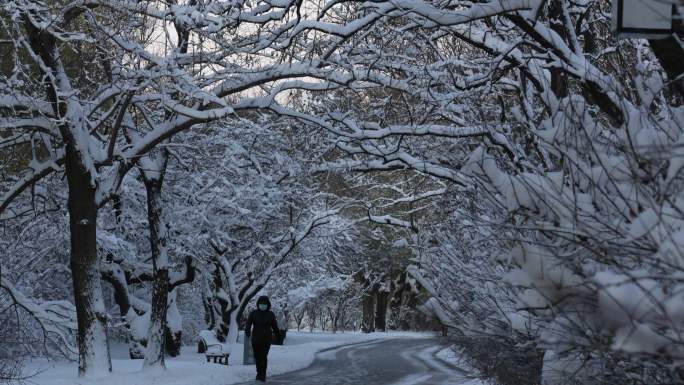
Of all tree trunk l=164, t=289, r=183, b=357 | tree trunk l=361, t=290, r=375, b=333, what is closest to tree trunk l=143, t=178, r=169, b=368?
tree trunk l=164, t=289, r=183, b=357

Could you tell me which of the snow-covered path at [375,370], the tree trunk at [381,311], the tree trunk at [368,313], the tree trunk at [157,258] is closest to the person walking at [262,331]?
the snow-covered path at [375,370]

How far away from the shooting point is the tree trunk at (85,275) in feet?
52.3

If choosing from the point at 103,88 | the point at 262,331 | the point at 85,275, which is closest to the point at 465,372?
the point at 262,331

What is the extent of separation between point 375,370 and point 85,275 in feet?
30.8

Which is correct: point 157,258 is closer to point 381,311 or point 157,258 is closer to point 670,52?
point 670,52

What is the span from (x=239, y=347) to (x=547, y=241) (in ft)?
80.4

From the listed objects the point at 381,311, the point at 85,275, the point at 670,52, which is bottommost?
the point at 85,275

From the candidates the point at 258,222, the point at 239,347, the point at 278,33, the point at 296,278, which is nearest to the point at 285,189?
the point at 258,222

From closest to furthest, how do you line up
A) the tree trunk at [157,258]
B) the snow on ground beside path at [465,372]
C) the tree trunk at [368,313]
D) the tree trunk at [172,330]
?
the snow on ground beside path at [465,372]
the tree trunk at [157,258]
the tree trunk at [172,330]
the tree trunk at [368,313]

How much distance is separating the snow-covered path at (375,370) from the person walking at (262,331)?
453 mm

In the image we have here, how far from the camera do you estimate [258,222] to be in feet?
96.6

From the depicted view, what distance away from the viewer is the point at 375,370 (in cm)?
2347

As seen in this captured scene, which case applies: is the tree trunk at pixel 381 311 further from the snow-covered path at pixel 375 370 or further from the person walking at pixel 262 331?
the person walking at pixel 262 331

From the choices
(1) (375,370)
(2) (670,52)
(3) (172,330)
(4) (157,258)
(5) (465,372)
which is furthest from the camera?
(3) (172,330)
